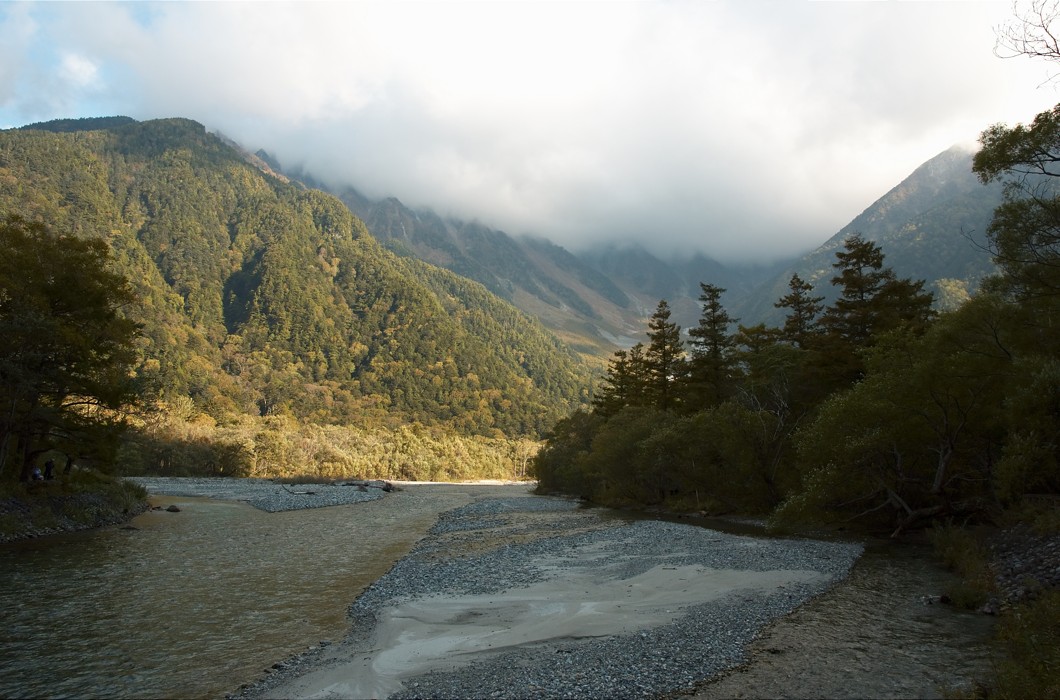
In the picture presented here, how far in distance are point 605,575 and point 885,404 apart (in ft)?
54.1

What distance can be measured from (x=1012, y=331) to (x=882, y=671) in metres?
20.0

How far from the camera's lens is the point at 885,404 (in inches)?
1133

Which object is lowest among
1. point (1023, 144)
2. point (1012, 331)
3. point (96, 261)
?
point (1012, 331)

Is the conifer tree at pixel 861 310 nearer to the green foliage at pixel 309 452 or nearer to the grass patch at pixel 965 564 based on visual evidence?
the grass patch at pixel 965 564

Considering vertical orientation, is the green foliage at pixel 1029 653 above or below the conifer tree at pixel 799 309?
below

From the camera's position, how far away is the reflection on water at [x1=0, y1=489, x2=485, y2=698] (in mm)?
13367

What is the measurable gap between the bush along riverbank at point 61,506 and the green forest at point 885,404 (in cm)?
3898

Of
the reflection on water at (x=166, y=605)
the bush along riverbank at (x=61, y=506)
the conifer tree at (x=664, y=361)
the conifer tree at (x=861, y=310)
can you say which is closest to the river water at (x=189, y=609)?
the reflection on water at (x=166, y=605)

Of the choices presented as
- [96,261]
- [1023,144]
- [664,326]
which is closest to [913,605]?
[1023,144]

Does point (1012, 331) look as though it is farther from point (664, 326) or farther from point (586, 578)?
point (664, 326)

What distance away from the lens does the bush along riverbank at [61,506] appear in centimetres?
3023

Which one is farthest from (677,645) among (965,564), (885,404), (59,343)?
(59,343)

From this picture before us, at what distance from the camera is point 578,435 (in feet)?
277

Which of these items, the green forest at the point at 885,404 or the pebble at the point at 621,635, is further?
the green forest at the point at 885,404
